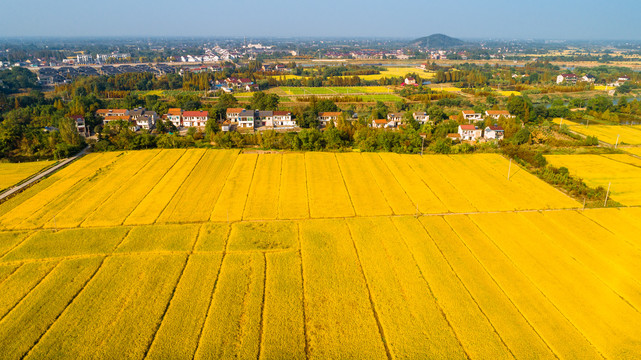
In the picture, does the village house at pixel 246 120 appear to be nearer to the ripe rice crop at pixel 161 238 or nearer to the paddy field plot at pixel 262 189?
the paddy field plot at pixel 262 189

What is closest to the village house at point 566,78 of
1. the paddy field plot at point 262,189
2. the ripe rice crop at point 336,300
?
the paddy field plot at point 262,189

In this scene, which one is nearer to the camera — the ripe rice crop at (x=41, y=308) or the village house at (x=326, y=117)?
the ripe rice crop at (x=41, y=308)

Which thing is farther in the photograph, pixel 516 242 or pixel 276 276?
pixel 516 242

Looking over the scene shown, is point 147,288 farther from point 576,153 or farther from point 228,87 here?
point 228,87

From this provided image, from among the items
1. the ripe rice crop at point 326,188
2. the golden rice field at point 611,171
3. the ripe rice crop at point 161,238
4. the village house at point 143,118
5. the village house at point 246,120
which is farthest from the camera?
the village house at point 246,120

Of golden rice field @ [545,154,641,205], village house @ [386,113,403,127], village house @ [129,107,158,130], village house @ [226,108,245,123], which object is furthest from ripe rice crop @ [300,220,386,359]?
village house @ [129,107,158,130]

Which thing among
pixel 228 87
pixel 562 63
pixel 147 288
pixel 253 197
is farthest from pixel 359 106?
pixel 562 63

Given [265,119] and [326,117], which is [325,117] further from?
[265,119]
